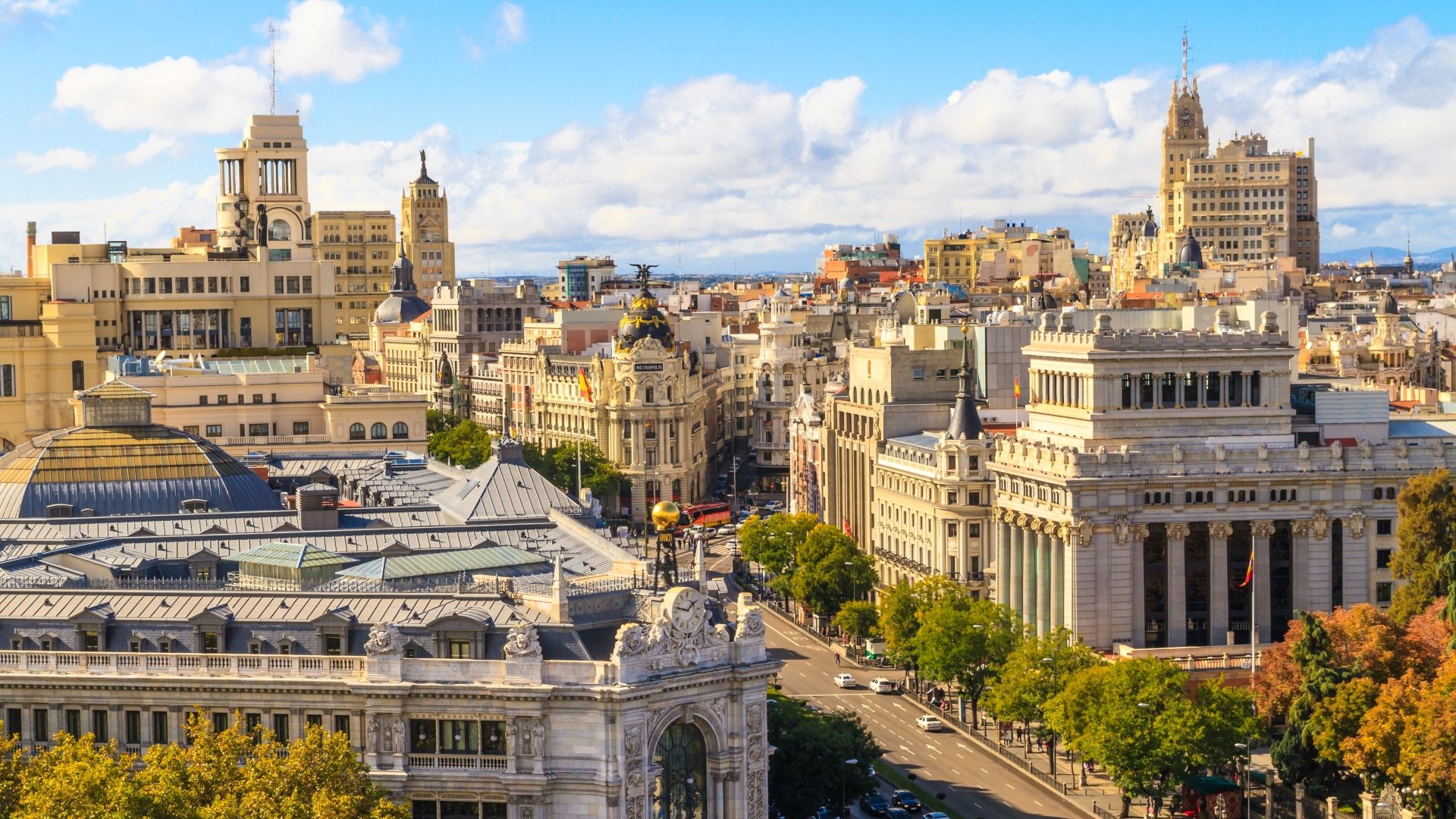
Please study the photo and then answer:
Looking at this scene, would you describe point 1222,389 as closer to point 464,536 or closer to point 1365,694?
point 1365,694

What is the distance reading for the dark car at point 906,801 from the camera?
142250 millimetres

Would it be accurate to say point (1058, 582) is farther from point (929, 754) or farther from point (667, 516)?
point (667, 516)

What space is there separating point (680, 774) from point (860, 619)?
83.6 m

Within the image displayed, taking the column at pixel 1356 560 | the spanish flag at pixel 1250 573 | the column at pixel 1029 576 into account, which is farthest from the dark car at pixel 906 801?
the column at pixel 1356 560

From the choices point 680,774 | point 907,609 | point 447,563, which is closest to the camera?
point 680,774

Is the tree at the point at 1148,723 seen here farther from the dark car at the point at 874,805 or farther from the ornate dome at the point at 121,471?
the ornate dome at the point at 121,471

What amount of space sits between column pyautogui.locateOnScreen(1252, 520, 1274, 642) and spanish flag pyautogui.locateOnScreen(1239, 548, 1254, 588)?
0.60 m

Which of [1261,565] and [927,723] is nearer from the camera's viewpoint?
[927,723]

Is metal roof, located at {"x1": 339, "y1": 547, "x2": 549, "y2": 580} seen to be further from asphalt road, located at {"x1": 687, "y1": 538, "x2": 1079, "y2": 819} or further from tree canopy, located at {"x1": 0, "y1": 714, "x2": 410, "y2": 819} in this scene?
asphalt road, located at {"x1": 687, "y1": 538, "x2": 1079, "y2": 819}

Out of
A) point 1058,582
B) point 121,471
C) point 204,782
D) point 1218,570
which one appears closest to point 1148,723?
point 1218,570

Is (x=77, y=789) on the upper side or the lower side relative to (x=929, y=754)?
upper

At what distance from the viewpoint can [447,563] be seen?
126 meters

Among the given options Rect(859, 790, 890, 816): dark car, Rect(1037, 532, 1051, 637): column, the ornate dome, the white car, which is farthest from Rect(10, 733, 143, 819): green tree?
Rect(1037, 532, 1051, 637): column

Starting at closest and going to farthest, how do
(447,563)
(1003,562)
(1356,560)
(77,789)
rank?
(77,789) → (447,563) → (1356,560) → (1003,562)
